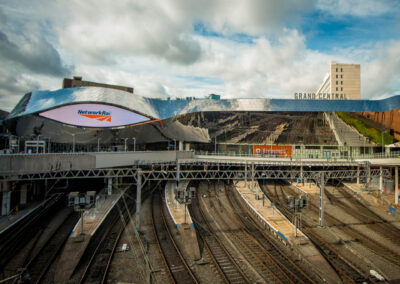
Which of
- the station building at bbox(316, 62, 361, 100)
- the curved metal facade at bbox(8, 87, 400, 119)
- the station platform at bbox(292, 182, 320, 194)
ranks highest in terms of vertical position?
the station building at bbox(316, 62, 361, 100)

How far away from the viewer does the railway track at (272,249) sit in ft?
50.9

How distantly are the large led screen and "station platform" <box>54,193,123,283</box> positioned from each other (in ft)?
81.5

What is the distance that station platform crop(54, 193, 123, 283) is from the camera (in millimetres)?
15762

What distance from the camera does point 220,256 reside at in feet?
59.9

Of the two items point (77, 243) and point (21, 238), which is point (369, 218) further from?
point (21, 238)

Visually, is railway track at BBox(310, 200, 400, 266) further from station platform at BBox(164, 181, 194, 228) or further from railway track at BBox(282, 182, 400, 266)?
station platform at BBox(164, 181, 194, 228)

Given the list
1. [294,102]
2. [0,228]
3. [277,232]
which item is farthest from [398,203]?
[0,228]

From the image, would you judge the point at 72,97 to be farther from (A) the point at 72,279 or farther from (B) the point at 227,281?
(B) the point at 227,281

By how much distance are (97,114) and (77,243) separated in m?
34.6

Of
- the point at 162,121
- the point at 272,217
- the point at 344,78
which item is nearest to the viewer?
the point at 272,217

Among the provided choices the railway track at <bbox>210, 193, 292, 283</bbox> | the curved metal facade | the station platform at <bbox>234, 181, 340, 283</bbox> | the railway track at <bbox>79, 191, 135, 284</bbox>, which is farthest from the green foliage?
the railway track at <bbox>79, 191, 135, 284</bbox>

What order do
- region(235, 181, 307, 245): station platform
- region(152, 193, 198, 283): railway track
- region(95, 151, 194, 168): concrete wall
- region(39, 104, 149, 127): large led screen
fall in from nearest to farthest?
region(152, 193, 198, 283): railway track → region(235, 181, 307, 245): station platform → region(95, 151, 194, 168): concrete wall → region(39, 104, 149, 127): large led screen

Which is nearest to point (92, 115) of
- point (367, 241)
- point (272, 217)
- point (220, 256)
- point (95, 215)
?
point (95, 215)

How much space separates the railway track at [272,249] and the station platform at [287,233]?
3.17 ft
